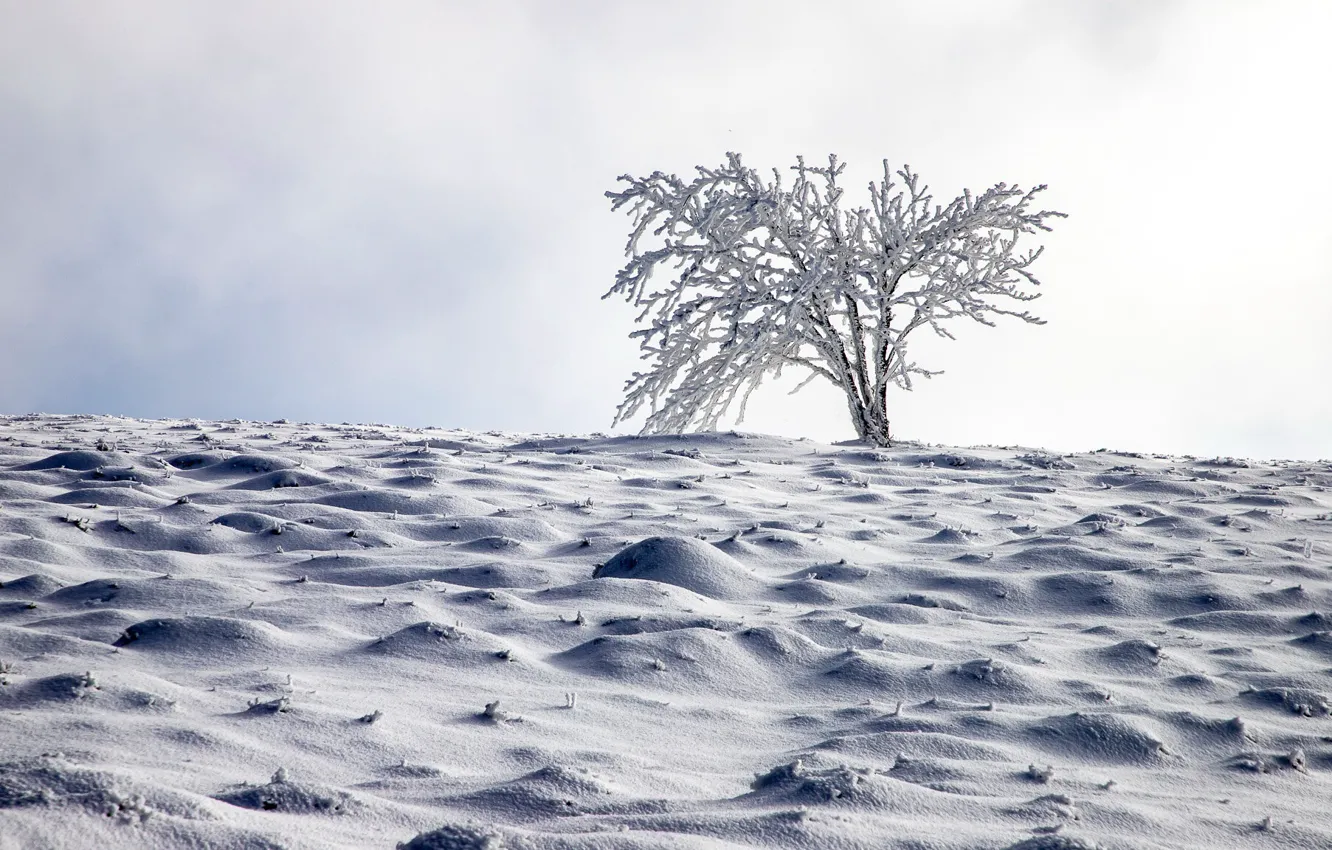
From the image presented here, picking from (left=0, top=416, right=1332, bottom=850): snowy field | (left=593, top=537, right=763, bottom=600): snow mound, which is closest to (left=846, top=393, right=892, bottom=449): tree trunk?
(left=0, top=416, right=1332, bottom=850): snowy field

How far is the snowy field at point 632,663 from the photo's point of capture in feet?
8.29

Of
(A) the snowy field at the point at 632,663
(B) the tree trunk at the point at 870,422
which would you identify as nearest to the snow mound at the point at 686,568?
(A) the snowy field at the point at 632,663

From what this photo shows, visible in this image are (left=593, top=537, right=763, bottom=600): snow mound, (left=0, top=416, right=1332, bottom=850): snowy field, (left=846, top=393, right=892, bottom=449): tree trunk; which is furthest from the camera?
(left=846, top=393, right=892, bottom=449): tree trunk

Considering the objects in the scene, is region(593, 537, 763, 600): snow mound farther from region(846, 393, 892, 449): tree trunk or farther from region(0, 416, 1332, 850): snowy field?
region(846, 393, 892, 449): tree trunk

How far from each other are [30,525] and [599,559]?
9.03 feet

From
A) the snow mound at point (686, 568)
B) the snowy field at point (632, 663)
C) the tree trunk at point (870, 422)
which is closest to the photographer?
the snowy field at point (632, 663)

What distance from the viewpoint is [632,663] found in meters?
3.78

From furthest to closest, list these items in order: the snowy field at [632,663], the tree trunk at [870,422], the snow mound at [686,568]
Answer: the tree trunk at [870,422]
the snow mound at [686,568]
the snowy field at [632,663]

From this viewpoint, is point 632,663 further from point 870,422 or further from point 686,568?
point 870,422

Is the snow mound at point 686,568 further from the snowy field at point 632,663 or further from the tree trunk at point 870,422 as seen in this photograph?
the tree trunk at point 870,422

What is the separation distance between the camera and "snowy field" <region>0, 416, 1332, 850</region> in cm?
253

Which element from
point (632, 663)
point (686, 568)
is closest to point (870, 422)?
point (686, 568)

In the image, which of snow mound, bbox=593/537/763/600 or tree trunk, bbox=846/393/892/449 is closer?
snow mound, bbox=593/537/763/600

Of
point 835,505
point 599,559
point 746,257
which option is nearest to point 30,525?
point 599,559
